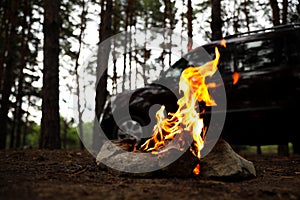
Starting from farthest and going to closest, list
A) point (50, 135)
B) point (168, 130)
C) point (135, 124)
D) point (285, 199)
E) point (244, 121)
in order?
point (50, 135)
point (135, 124)
point (244, 121)
point (168, 130)
point (285, 199)

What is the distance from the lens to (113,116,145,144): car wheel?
20.0 ft

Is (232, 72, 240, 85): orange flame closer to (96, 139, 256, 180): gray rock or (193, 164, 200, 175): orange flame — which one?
(96, 139, 256, 180): gray rock

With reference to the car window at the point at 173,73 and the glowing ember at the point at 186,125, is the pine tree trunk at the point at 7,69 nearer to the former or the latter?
the car window at the point at 173,73

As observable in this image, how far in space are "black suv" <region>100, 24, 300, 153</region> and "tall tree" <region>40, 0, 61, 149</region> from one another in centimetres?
238

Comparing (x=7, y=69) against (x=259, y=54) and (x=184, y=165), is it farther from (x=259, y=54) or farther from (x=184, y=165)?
(x=184, y=165)

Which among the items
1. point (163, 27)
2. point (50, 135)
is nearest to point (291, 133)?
point (50, 135)

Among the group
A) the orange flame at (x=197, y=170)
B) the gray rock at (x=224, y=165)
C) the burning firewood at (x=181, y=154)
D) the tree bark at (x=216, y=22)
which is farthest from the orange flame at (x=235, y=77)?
the tree bark at (x=216, y=22)

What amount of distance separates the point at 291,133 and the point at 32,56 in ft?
50.2

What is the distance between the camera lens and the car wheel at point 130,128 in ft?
20.0

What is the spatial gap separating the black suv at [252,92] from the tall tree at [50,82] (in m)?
2.38

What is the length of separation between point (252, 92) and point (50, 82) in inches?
218

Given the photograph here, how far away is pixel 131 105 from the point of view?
629 centimetres

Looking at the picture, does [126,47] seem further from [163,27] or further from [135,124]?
[135,124]

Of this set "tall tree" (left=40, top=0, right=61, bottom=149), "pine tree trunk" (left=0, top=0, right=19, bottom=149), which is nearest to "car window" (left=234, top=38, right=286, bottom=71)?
"tall tree" (left=40, top=0, right=61, bottom=149)
